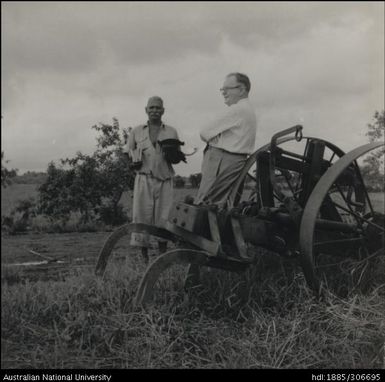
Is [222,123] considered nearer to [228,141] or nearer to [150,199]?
[228,141]

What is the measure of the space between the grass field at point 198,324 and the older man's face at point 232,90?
1.55 meters

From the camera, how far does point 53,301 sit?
356 centimetres

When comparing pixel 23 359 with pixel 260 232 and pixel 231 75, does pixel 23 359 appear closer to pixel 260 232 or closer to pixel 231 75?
pixel 260 232

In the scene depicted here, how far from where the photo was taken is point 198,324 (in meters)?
3.54

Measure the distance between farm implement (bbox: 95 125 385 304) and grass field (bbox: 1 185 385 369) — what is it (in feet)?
0.65

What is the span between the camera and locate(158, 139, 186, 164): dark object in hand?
17.8ft

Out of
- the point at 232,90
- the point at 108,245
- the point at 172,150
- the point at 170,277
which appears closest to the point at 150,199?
Result: the point at 172,150

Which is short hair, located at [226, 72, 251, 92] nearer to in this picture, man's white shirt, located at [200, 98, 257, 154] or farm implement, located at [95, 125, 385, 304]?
man's white shirt, located at [200, 98, 257, 154]

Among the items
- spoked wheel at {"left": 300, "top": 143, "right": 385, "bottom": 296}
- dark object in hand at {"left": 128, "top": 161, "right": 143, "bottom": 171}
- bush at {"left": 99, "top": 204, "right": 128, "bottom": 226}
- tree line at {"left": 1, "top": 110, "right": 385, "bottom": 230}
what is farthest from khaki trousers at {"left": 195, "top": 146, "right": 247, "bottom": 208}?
bush at {"left": 99, "top": 204, "right": 128, "bottom": 226}

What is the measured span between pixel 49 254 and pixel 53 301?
318cm

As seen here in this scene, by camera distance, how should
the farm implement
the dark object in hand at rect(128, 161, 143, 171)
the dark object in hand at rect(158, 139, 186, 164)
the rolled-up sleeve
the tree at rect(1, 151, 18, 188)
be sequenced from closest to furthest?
the tree at rect(1, 151, 18, 188) < the farm implement < the rolled-up sleeve < the dark object in hand at rect(158, 139, 186, 164) < the dark object in hand at rect(128, 161, 143, 171)

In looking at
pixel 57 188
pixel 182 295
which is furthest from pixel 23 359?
pixel 57 188

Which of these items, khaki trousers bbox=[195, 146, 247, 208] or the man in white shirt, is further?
khaki trousers bbox=[195, 146, 247, 208]

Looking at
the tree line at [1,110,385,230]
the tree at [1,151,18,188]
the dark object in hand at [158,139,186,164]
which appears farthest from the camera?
the tree line at [1,110,385,230]
